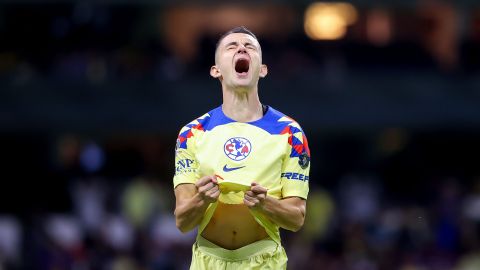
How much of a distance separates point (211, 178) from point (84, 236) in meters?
11.3

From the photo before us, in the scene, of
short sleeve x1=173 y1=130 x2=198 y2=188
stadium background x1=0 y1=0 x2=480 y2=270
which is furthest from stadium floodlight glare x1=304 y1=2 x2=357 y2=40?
short sleeve x1=173 y1=130 x2=198 y2=188

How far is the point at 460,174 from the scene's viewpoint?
21922mm

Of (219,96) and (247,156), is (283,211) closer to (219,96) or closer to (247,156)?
(247,156)

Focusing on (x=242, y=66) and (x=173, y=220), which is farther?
(x=173, y=220)

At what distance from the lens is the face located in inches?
324

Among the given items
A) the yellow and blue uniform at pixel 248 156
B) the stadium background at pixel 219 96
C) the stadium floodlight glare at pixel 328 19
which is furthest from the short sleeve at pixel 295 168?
the stadium floodlight glare at pixel 328 19

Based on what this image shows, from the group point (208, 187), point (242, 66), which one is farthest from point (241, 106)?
point (208, 187)

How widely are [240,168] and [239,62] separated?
75 cm

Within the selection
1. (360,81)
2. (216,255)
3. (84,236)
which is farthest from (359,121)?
(216,255)

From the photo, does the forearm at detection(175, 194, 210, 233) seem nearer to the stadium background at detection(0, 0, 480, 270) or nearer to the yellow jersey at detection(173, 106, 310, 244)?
the yellow jersey at detection(173, 106, 310, 244)

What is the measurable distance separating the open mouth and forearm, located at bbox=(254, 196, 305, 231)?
94 cm

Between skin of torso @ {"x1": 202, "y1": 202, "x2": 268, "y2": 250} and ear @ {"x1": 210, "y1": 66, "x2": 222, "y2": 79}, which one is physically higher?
ear @ {"x1": 210, "y1": 66, "x2": 222, "y2": 79}

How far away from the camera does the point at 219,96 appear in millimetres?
22266

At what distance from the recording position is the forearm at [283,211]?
7.86m
